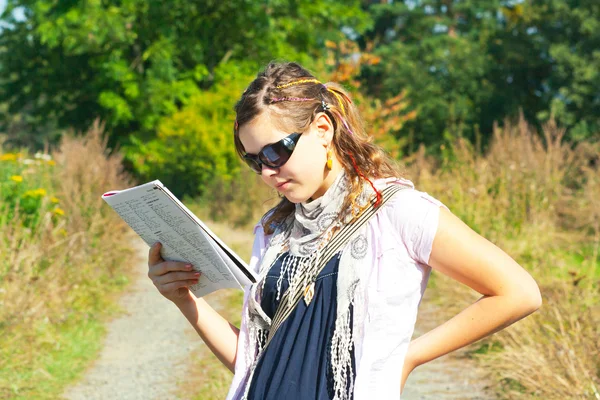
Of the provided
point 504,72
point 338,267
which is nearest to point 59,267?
point 338,267

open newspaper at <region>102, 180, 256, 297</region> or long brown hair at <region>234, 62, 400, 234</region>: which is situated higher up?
long brown hair at <region>234, 62, 400, 234</region>

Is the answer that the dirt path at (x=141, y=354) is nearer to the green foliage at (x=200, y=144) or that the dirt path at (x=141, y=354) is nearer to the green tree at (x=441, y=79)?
the green foliage at (x=200, y=144)

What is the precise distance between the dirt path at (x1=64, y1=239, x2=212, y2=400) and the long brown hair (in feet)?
12.0

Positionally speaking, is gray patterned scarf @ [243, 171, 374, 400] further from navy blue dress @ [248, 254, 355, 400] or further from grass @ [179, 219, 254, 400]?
grass @ [179, 219, 254, 400]

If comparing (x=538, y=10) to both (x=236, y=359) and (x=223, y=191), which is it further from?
(x=236, y=359)

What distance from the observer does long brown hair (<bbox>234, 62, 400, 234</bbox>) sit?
208 cm

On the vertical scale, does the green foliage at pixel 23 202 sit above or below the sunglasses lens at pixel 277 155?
below

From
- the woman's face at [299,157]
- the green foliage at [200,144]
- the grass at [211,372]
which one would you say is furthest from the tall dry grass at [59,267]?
the green foliage at [200,144]

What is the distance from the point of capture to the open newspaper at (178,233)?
1962 millimetres

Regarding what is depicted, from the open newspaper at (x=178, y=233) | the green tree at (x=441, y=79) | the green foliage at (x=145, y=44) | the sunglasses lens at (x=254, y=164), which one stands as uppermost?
the sunglasses lens at (x=254, y=164)

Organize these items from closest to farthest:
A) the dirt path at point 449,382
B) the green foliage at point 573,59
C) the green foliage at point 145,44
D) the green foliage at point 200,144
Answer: the dirt path at point 449,382 < the green foliage at point 200,144 < the green foliage at point 573,59 < the green foliage at point 145,44

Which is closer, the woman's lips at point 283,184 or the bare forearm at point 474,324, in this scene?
the bare forearm at point 474,324

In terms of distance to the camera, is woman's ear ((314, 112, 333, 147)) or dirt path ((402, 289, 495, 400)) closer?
woman's ear ((314, 112, 333, 147))

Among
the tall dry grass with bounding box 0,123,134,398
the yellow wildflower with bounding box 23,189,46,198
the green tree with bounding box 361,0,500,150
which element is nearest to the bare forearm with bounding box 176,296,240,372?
the tall dry grass with bounding box 0,123,134,398
